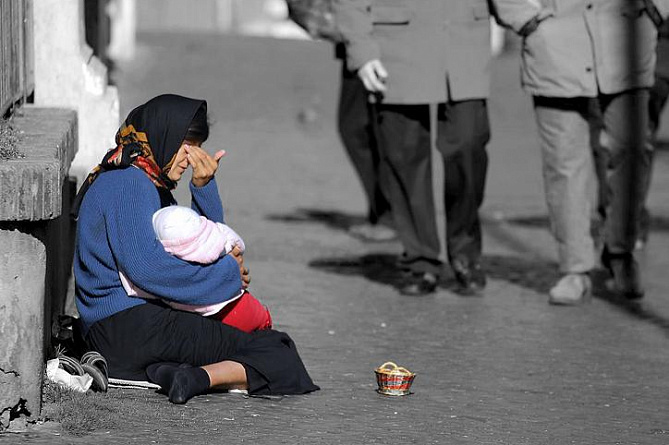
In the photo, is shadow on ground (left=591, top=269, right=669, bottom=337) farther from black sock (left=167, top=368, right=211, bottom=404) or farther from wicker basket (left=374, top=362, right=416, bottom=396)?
black sock (left=167, top=368, right=211, bottom=404)

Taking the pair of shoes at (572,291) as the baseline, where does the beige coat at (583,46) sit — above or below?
above

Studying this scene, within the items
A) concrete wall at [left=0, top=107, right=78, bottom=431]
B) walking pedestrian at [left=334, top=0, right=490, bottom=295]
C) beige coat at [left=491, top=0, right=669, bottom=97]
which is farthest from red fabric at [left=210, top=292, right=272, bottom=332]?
beige coat at [left=491, top=0, right=669, bottom=97]

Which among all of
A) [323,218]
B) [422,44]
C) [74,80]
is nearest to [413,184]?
[422,44]

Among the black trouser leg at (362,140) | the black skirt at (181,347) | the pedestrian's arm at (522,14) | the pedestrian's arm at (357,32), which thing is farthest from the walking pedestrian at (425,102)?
the black skirt at (181,347)

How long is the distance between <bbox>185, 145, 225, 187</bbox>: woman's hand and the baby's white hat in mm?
277

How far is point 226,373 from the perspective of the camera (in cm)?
578

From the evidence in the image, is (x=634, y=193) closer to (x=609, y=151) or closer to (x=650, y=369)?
(x=609, y=151)

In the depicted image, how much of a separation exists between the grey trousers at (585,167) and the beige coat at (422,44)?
15.8 inches

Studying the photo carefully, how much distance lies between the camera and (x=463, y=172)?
8.16 m

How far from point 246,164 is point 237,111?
13.0ft

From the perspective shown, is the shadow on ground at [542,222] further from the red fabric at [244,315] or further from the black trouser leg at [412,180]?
the red fabric at [244,315]

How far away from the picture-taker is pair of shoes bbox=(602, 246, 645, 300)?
8.30 meters

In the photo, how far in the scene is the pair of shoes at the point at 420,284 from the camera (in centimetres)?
825

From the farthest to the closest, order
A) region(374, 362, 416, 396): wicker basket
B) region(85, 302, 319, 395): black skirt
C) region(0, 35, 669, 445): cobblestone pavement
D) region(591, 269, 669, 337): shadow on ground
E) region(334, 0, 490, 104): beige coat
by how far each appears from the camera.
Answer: region(334, 0, 490, 104): beige coat
region(591, 269, 669, 337): shadow on ground
region(374, 362, 416, 396): wicker basket
region(85, 302, 319, 395): black skirt
region(0, 35, 669, 445): cobblestone pavement
